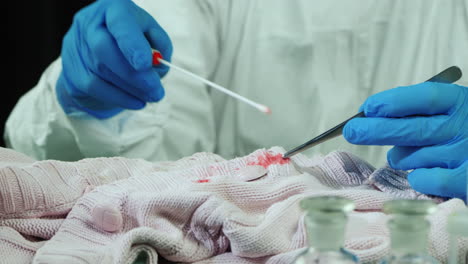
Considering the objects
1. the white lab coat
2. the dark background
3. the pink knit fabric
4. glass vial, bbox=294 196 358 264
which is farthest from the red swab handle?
the dark background

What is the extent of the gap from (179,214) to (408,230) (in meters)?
0.24

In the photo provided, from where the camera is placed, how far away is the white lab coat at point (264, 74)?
3.39ft

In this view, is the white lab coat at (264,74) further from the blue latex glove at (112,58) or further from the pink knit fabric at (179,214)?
the pink knit fabric at (179,214)

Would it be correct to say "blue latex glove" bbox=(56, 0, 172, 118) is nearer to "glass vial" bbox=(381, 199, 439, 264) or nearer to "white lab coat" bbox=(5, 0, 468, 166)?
"white lab coat" bbox=(5, 0, 468, 166)

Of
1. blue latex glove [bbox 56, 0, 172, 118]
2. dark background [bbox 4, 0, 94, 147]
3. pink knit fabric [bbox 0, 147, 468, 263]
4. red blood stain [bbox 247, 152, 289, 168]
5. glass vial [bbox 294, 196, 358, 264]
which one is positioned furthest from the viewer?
dark background [bbox 4, 0, 94, 147]

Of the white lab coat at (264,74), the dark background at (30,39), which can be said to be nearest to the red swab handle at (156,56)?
the white lab coat at (264,74)

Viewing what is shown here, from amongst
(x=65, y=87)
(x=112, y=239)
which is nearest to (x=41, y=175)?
(x=112, y=239)

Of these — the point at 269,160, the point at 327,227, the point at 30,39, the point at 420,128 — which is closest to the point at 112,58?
the point at 269,160

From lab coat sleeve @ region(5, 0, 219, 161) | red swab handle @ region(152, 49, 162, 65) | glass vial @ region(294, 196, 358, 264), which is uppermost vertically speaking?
glass vial @ region(294, 196, 358, 264)

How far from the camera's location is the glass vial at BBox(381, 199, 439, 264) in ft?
1.03

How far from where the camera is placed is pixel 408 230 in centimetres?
32

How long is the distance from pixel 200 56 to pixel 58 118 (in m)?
0.31

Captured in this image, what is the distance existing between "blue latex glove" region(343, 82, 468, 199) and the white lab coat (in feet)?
0.97

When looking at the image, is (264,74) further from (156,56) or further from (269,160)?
(269,160)
